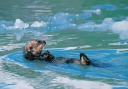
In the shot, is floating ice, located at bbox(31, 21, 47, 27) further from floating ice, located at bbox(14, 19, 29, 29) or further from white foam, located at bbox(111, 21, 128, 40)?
white foam, located at bbox(111, 21, 128, 40)

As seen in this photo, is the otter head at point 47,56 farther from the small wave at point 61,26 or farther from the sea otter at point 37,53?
the small wave at point 61,26

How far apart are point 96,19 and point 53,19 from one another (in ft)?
5.33

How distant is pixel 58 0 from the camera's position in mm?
18609

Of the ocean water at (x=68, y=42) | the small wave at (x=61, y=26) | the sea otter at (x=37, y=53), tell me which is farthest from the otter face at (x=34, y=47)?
the small wave at (x=61, y=26)

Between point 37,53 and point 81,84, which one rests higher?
point 37,53

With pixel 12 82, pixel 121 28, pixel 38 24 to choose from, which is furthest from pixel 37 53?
pixel 38 24

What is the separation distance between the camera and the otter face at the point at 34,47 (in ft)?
25.6

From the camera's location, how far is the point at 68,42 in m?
9.50

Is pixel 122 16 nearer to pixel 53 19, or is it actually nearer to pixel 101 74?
pixel 53 19

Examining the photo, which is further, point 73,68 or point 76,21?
point 76,21

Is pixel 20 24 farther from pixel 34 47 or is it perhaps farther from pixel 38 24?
pixel 34 47

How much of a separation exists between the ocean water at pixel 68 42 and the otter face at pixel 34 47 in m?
0.26

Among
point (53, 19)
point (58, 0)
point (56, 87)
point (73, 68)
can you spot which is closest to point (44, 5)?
point (58, 0)

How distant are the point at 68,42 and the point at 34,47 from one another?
71.6 inches
